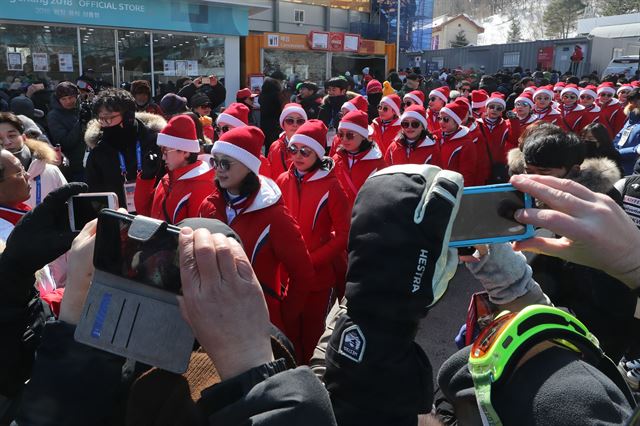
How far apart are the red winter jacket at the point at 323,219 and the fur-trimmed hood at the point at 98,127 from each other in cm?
183

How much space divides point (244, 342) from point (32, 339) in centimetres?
97

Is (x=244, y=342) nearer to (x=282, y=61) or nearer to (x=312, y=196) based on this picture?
(x=312, y=196)

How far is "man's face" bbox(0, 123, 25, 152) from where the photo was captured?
4.02 m

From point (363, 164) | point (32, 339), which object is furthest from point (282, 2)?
point (32, 339)

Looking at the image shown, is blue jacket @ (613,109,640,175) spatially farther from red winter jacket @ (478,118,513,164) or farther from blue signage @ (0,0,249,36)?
blue signage @ (0,0,249,36)

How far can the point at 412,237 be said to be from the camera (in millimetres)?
1028

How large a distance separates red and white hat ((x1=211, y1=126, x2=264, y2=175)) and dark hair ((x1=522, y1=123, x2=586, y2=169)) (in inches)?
67.0

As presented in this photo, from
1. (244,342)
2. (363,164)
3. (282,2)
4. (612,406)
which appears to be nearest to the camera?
(612,406)

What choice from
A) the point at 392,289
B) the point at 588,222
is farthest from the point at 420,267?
the point at 588,222

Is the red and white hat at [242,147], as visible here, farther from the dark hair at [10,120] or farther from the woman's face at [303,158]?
the dark hair at [10,120]

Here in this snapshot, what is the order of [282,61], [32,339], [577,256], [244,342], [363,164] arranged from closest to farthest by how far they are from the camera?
1. [244,342]
2. [577,256]
3. [32,339]
4. [363,164]
5. [282,61]

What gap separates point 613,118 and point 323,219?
802 centimetres

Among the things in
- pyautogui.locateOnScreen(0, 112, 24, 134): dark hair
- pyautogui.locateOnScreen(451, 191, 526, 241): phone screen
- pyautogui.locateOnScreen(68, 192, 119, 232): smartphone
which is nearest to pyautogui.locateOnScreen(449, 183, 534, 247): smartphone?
pyautogui.locateOnScreen(451, 191, 526, 241): phone screen

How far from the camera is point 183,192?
3709 mm
